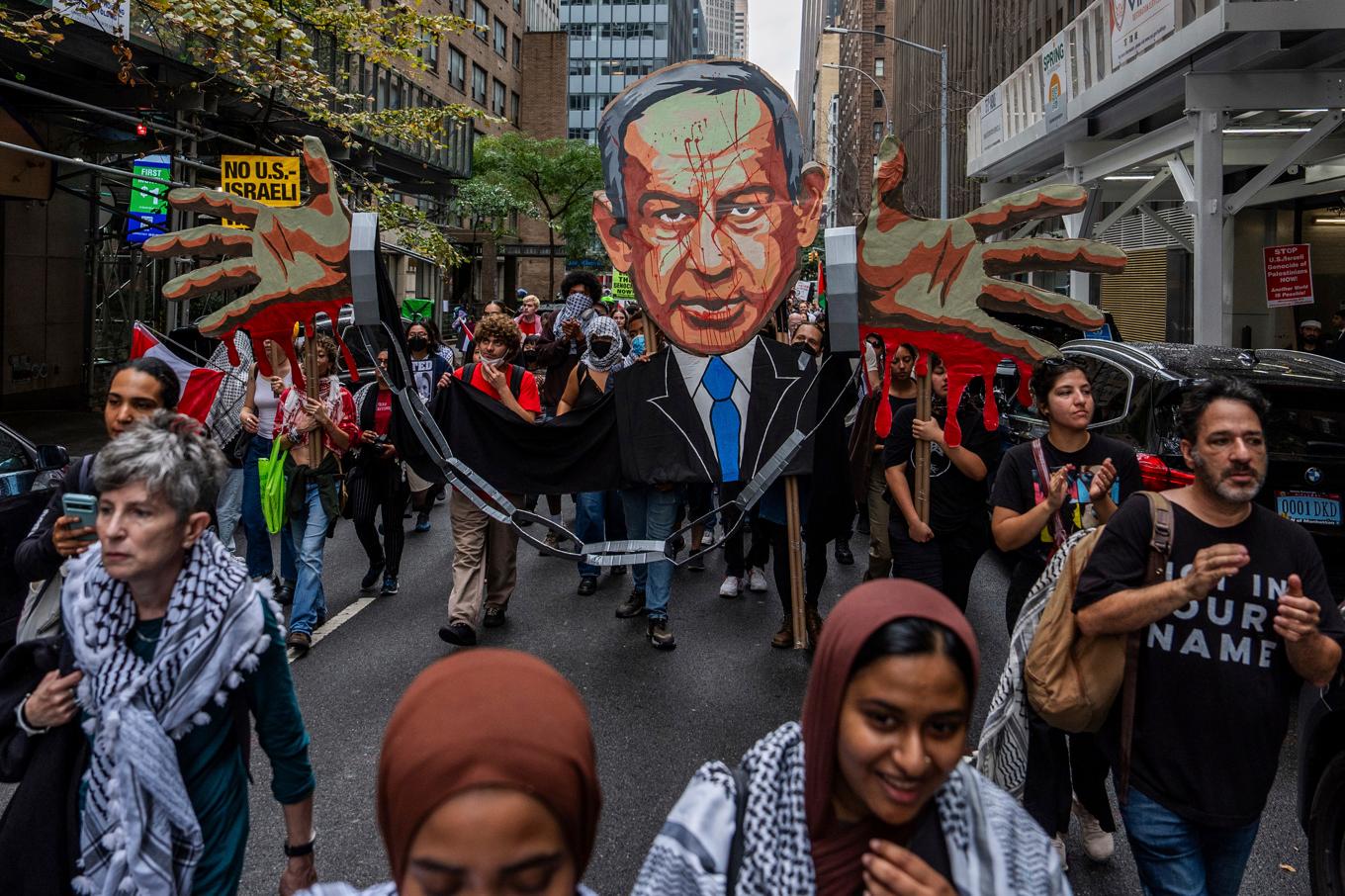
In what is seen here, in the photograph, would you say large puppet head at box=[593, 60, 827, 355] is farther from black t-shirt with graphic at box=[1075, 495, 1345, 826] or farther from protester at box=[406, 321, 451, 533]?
protester at box=[406, 321, 451, 533]

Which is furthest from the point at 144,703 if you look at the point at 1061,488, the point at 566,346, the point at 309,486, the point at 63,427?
the point at 63,427

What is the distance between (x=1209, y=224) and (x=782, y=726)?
10812mm

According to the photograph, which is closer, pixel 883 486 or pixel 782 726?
pixel 782 726

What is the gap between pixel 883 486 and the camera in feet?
22.4

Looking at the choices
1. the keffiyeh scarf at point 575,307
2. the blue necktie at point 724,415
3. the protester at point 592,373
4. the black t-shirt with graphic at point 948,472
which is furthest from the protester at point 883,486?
the keffiyeh scarf at point 575,307

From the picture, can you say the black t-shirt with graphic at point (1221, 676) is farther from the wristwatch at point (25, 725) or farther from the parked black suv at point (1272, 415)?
the parked black suv at point (1272, 415)

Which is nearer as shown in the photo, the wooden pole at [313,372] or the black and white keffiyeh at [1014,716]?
the black and white keffiyeh at [1014,716]

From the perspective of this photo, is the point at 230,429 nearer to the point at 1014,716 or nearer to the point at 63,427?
the point at 1014,716

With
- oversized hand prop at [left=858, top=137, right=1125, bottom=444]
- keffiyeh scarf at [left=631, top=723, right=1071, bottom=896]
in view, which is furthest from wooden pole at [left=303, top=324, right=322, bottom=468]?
keffiyeh scarf at [left=631, top=723, right=1071, bottom=896]

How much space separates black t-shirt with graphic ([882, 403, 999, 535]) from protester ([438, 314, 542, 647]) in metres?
2.24

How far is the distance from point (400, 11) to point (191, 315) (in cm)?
691

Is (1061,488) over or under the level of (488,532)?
over

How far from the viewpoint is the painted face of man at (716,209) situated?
5.23 meters

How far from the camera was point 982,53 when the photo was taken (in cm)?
3544
